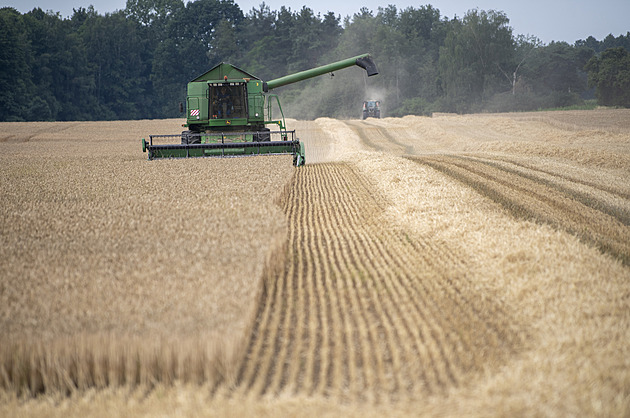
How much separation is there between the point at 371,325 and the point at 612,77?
5183 cm

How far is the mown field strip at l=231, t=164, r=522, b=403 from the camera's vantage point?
353 cm

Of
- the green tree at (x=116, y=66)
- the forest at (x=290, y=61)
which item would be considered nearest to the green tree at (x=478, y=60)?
the forest at (x=290, y=61)

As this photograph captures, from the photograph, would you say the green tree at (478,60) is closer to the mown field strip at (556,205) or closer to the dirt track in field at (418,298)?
the mown field strip at (556,205)

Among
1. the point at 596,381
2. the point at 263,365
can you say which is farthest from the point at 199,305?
the point at 596,381

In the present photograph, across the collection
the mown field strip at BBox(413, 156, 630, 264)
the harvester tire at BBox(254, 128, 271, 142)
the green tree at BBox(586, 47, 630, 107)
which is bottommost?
the mown field strip at BBox(413, 156, 630, 264)

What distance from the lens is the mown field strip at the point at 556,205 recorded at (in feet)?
24.7

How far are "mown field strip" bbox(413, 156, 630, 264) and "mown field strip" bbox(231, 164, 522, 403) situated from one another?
2.31m

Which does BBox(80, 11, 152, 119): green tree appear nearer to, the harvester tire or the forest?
the forest

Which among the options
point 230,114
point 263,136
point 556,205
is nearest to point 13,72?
point 230,114

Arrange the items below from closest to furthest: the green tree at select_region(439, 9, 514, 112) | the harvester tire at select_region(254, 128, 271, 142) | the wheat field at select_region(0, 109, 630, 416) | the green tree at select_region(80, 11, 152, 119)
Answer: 1. the wheat field at select_region(0, 109, 630, 416)
2. the harvester tire at select_region(254, 128, 271, 142)
3. the green tree at select_region(439, 9, 514, 112)
4. the green tree at select_region(80, 11, 152, 119)

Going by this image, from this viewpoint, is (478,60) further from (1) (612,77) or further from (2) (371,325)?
(2) (371,325)

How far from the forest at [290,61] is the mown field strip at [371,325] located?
48623 millimetres

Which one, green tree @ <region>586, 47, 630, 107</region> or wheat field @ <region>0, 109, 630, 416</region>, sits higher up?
green tree @ <region>586, 47, 630, 107</region>

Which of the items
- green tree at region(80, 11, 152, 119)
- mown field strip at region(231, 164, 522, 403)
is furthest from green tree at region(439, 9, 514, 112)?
mown field strip at region(231, 164, 522, 403)
